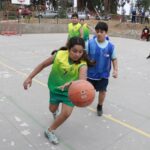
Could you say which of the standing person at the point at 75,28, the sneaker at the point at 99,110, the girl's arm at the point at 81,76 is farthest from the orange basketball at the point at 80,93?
the standing person at the point at 75,28

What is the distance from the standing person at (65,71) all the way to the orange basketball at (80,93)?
6.1 inches

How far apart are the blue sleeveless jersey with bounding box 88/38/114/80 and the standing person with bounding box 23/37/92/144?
Result: 0.87 m

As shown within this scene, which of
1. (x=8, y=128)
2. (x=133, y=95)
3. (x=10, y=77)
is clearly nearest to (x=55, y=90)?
(x=8, y=128)

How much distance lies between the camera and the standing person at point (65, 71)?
3.91m

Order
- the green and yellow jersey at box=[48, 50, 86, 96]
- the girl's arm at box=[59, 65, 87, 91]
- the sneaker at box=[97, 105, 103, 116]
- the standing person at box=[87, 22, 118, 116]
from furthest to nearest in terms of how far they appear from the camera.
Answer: the sneaker at box=[97, 105, 103, 116]
the standing person at box=[87, 22, 118, 116]
the green and yellow jersey at box=[48, 50, 86, 96]
the girl's arm at box=[59, 65, 87, 91]

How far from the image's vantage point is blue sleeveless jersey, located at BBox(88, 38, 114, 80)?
4.98 metres

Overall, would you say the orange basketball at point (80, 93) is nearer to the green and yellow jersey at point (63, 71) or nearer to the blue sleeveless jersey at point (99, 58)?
the green and yellow jersey at point (63, 71)

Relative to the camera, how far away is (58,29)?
76.7 ft

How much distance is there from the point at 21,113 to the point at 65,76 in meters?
1.52

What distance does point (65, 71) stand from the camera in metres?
4.06

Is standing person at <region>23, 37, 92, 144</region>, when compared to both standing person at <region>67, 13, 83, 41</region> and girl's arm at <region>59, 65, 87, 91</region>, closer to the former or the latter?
girl's arm at <region>59, 65, 87, 91</region>

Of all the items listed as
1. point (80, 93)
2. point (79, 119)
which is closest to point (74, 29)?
point (79, 119)

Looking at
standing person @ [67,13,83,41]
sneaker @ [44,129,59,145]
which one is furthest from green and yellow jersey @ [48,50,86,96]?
standing person @ [67,13,83,41]

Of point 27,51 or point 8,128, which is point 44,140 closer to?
point 8,128
